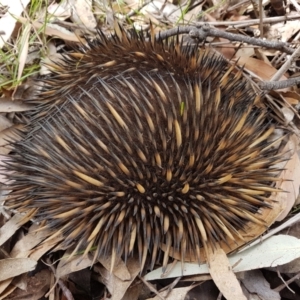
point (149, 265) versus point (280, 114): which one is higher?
point (280, 114)

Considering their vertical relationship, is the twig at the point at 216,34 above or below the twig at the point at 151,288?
above

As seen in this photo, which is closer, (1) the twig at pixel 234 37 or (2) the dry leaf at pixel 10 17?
(1) the twig at pixel 234 37

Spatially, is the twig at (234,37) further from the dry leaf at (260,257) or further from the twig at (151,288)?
the twig at (151,288)

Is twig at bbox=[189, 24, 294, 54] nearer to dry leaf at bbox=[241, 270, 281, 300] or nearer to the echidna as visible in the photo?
the echidna

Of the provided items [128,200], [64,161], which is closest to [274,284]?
[128,200]

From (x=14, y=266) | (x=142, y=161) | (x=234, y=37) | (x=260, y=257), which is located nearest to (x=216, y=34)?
(x=234, y=37)

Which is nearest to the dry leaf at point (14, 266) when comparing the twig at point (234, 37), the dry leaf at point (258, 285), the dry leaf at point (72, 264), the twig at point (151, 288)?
the dry leaf at point (72, 264)

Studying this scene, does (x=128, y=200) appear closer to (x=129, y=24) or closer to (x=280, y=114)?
(x=280, y=114)

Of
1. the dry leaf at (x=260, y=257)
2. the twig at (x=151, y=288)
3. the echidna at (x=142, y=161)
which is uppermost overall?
the echidna at (x=142, y=161)
